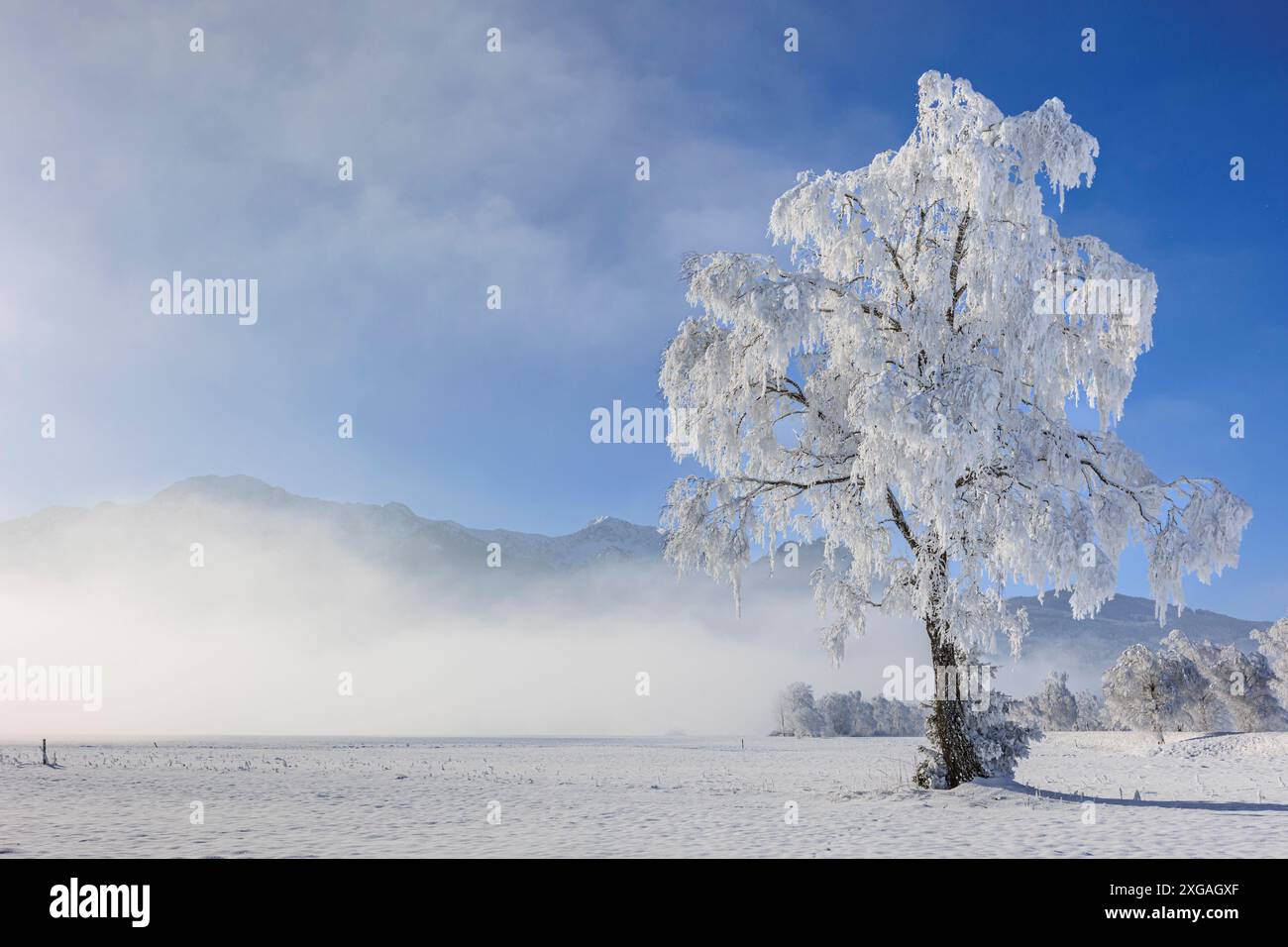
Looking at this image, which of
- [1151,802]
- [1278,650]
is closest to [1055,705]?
[1278,650]

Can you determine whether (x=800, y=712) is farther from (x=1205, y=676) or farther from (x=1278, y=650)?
(x=1278, y=650)

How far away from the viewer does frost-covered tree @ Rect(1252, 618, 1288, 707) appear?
6075 cm

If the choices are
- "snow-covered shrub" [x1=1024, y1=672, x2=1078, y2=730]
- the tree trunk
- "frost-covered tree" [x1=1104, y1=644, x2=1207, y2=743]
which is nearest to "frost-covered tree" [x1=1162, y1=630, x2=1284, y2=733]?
"frost-covered tree" [x1=1104, y1=644, x2=1207, y2=743]

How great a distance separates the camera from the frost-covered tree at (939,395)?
15023 millimetres

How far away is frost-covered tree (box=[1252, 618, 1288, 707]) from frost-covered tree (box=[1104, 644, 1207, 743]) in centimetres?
642

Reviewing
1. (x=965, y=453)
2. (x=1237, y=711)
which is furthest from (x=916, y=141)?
(x=1237, y=711)

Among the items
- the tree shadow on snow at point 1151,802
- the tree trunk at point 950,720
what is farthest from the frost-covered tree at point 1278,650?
the tree trunk at point 950,720

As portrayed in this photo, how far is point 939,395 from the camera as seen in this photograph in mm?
14711

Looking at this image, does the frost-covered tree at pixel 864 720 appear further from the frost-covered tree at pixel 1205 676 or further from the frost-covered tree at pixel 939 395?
→ the frost-covered tree at pixel 939 395
